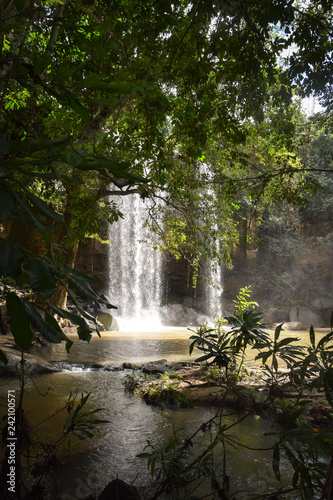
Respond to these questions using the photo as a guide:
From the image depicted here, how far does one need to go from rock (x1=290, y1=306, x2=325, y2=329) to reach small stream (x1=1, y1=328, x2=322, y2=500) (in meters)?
14.2

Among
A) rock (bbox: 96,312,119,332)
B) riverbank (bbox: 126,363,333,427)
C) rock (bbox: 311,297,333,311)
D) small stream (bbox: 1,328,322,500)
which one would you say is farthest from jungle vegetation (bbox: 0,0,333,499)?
rock (bbox: 311,297,333,311)

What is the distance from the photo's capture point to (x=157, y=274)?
1992 centimetres

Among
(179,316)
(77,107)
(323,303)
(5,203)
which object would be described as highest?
(77,107)

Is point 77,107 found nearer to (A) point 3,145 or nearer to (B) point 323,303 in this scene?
(A) point 3,145

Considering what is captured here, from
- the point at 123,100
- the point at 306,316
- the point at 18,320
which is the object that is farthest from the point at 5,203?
the point at 306,316

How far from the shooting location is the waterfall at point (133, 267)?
60.4 feet

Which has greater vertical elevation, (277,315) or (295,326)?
(277,315)

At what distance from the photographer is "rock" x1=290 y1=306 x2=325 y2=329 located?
17578mm

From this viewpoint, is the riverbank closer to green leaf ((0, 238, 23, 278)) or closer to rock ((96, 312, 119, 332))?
green leaf ((0, 238, 23, 278))

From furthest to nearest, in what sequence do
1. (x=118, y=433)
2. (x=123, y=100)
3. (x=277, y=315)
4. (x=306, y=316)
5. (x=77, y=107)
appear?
(x=277, y=315)
(x=306, y=316)
(x=123, y=100)
(x=118, y=433)
(x=77, y=107)

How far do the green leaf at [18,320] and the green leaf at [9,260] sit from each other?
0.26 ft

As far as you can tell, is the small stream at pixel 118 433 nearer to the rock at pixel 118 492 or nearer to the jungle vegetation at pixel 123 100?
the rock at pixel 118 492

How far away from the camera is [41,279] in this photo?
0.82 meters

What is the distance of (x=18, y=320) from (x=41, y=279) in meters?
0.12
